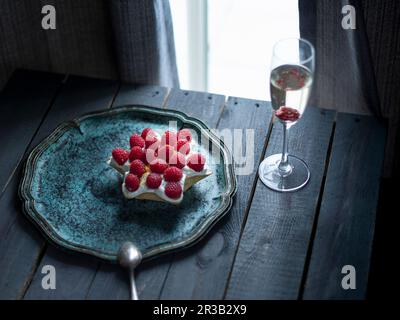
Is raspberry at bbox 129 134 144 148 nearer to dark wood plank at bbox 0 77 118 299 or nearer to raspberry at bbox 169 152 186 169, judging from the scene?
raspberry at bbox 169 152 186 169

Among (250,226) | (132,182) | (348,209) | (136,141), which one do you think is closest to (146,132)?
(136,141)

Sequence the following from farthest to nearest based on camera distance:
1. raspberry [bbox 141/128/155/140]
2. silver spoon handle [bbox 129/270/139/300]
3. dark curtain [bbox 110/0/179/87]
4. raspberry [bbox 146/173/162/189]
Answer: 1. dark curtain [bbox 110/0/179/87]
2. raspberry [bbox 141/128/155/140]
3. raspberry [bbox 146/173/162/189]
4. silver spoon handle [bbox 129/270/139/300]

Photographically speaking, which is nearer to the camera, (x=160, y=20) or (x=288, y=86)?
(x=288, y=86)

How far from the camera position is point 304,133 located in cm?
147

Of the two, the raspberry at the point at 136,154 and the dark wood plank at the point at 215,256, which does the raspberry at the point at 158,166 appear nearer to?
the raspberry at the point at 136,154

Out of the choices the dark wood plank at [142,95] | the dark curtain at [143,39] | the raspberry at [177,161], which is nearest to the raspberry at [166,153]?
the raspberry at [177,161]

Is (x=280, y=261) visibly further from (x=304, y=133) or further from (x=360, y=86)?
(x=360, y=86)

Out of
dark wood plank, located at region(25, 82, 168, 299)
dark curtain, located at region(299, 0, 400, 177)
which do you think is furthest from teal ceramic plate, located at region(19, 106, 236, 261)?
dark curtain, located at region(299, 0, 400, 177)

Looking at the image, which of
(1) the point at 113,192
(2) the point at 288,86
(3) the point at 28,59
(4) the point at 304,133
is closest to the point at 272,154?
(4) the point at 304,133

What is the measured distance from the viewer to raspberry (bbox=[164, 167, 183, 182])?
128 cm

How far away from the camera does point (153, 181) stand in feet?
4.19

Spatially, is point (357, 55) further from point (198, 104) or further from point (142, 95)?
point (142, 95)

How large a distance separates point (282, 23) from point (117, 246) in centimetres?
89

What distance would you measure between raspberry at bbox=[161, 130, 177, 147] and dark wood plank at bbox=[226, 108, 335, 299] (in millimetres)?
192
